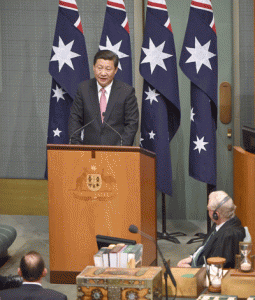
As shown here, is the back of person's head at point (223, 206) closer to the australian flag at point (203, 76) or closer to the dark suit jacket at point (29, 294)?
the dark suit jacket at point (29, 294)

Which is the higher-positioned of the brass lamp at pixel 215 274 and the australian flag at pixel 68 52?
the australian flag at pixel 68 52

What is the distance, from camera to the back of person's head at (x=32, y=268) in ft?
10.1

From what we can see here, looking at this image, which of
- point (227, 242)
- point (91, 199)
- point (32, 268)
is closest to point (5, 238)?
point (91, 199)

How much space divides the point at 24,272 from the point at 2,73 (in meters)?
4.45

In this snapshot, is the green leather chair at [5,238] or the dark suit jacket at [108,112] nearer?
the dark suit jacket at [108,112]

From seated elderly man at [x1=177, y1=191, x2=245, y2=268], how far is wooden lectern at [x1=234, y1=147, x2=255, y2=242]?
1.04 meters

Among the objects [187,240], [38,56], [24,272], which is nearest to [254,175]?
[187,240]

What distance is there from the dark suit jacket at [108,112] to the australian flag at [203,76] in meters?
0.98

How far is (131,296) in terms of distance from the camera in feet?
10.2

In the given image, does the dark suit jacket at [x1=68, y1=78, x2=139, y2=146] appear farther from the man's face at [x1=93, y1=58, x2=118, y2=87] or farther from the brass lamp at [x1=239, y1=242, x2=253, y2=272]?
the brass lamp at [x1=239, y1=242, x2=253, y2=272]

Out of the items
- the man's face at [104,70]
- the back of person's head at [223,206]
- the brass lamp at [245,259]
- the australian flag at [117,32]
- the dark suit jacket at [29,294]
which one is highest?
the australian flag at [117,32]

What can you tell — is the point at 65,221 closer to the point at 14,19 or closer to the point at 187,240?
the point at 187,240

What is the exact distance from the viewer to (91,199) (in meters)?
4.60

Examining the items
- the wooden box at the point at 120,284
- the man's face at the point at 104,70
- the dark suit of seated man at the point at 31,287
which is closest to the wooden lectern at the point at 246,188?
the man's face at the point at 104,70
